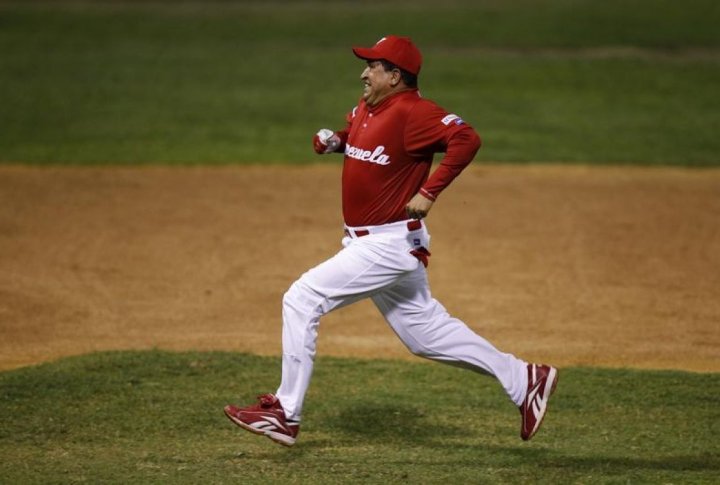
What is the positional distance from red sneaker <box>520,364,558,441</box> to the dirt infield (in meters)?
2.05

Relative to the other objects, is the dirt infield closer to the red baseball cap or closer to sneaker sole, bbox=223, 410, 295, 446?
sneaker sole, bbox=223, 410, 295, 446

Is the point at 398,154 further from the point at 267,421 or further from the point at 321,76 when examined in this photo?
the point at 321,76

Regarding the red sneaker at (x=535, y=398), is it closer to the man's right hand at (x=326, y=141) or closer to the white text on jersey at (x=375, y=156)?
the white text on jersey at (x=375, y=156)

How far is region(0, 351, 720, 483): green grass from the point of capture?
6.70m

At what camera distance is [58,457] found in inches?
271

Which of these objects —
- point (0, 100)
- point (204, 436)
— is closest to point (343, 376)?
point (204, 436)

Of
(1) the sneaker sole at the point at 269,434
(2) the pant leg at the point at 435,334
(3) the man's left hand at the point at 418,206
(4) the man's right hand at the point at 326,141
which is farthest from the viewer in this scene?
(4) the man's right hand at the point at 326,141

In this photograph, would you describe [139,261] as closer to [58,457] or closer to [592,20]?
[58,457]

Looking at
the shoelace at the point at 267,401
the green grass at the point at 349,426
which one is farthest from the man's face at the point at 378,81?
the green grass at the point at 349,426

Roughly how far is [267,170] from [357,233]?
8.62 metres

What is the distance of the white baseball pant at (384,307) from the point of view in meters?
6.72

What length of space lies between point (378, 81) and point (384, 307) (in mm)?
1270

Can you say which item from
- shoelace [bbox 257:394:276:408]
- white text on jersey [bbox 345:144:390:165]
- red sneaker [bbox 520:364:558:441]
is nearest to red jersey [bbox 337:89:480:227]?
white text on jersey [bbox 345:144:390:165]

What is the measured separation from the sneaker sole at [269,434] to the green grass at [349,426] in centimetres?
15
